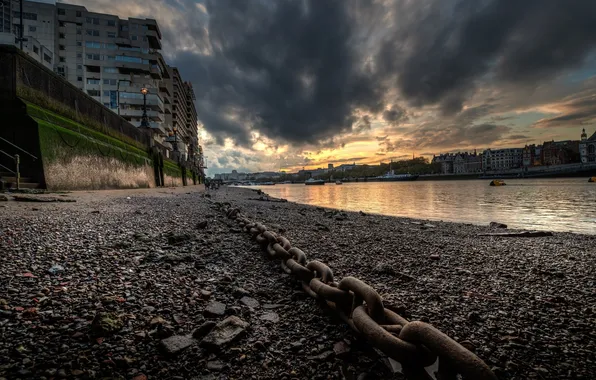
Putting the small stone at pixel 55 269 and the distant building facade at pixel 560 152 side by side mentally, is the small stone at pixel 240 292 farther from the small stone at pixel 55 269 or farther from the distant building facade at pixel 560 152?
the distant building facade at pixel 560 152

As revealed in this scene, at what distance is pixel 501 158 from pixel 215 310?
527ft

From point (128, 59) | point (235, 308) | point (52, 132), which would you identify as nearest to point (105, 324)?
point (235, 308)

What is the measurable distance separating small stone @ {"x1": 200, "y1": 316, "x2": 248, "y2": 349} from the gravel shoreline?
15mm

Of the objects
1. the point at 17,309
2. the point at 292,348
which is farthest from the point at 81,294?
the point at 292,348

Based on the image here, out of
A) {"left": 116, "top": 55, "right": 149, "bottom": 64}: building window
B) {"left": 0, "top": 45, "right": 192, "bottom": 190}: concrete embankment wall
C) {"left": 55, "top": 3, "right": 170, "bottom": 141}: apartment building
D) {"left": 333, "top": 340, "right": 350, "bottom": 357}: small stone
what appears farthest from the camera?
{"left": 55, "top": 3, "right": 170, "bottom": 141}: apartment building

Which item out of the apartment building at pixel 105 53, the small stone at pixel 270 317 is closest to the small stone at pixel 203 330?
the small stone at pixel 270 317

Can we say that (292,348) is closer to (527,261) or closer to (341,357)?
(341,357)

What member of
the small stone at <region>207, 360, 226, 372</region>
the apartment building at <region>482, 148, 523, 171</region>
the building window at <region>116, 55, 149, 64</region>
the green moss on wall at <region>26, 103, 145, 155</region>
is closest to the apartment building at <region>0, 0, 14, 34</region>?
the building window at <region>116, 55, 149, 64</region>

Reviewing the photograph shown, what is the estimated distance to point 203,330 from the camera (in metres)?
1.53

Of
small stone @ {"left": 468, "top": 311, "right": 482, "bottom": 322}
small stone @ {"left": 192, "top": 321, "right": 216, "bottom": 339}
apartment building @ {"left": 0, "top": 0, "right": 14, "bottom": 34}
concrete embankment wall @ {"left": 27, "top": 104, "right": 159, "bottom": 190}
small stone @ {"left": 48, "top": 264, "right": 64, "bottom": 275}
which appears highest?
apartment building @ {"left": 0, "top": 0, "right": 14, "bottom": 34}

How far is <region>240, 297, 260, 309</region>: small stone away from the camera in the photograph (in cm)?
195

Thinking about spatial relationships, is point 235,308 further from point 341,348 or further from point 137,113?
point 137,113

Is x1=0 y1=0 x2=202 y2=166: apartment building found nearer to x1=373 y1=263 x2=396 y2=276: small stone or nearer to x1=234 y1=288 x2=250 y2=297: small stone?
x1=373 y1=263 x2=396 y2=276: small stone

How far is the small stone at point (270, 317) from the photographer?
1755 mm
